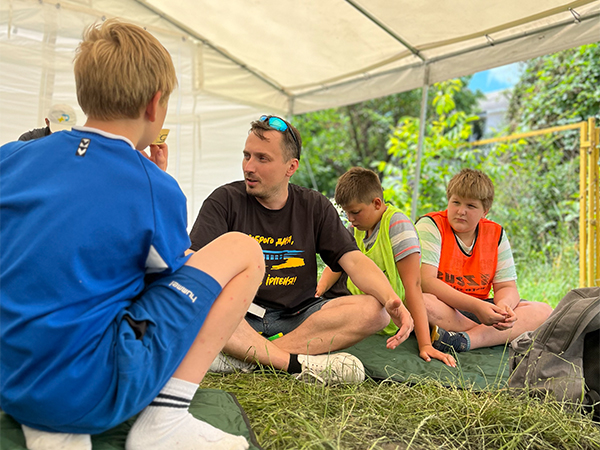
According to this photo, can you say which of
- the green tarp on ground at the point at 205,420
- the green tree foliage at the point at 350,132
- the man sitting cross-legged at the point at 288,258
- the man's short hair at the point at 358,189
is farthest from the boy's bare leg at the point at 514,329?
the green tree foliage at the point at 350,132

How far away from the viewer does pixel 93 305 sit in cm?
100

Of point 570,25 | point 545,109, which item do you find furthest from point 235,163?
point 545,109

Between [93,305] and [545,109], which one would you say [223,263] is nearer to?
[93,305]

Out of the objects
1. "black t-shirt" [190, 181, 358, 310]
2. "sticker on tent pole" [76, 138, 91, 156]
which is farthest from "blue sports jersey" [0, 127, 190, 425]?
"black t-shirt" [190, 181, 358, 310]

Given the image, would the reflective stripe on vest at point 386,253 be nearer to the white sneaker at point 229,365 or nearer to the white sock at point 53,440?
the white sneaker at point 229,365

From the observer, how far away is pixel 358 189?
8.34 feet

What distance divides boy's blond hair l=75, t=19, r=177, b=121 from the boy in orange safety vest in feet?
6.17

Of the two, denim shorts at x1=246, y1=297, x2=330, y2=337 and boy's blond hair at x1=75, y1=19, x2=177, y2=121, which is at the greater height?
boy's blond hair at x1=75, y1=19, x2=177, y2=121

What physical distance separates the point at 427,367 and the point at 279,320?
26.9 inches

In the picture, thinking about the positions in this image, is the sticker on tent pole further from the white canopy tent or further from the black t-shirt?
the white canopy tent

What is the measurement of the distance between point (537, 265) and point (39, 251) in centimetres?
591

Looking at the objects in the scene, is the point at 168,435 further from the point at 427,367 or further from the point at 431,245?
the point at 431,245

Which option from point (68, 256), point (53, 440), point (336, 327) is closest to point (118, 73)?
point (68, 256)

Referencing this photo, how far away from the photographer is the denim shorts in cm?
228
